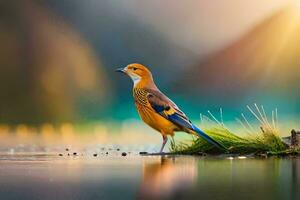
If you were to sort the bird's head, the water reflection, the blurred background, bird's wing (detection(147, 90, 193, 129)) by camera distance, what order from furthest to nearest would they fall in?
the blurred background, the bird's head, bird's wing (detection(147, 90, 193, 129)), the water reflection

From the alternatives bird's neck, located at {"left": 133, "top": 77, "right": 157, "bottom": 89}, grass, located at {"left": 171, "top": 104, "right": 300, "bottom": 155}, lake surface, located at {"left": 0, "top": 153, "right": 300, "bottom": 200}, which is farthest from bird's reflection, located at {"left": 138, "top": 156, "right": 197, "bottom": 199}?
bird's neck, located at {"left": 133, "top": 77, "right": 157, "bottom": 89}

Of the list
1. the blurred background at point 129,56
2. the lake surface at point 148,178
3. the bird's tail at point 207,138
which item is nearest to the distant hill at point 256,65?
the blurred background at point 129,56

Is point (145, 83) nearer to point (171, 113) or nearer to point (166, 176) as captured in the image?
point (171, 113)

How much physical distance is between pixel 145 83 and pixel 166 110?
29 cm

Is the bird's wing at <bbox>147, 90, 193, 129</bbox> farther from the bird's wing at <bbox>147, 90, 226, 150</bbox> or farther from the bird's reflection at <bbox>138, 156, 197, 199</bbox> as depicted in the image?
the bird's reflection at <bbox>138, 156, 197, 199</bbox>

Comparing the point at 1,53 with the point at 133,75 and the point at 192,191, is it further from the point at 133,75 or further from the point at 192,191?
the point at 192,191

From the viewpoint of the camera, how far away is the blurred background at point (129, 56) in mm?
5293

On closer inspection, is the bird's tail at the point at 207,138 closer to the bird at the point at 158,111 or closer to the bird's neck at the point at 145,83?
the bird at the point at 158,111

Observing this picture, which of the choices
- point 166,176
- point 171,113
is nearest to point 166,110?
point 171,113

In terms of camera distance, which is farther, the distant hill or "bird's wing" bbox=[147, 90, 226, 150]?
the distant hill

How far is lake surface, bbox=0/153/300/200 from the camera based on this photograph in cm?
347

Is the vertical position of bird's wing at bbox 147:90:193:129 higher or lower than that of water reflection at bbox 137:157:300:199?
higher

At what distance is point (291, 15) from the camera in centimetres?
538

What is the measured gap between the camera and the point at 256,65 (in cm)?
533
